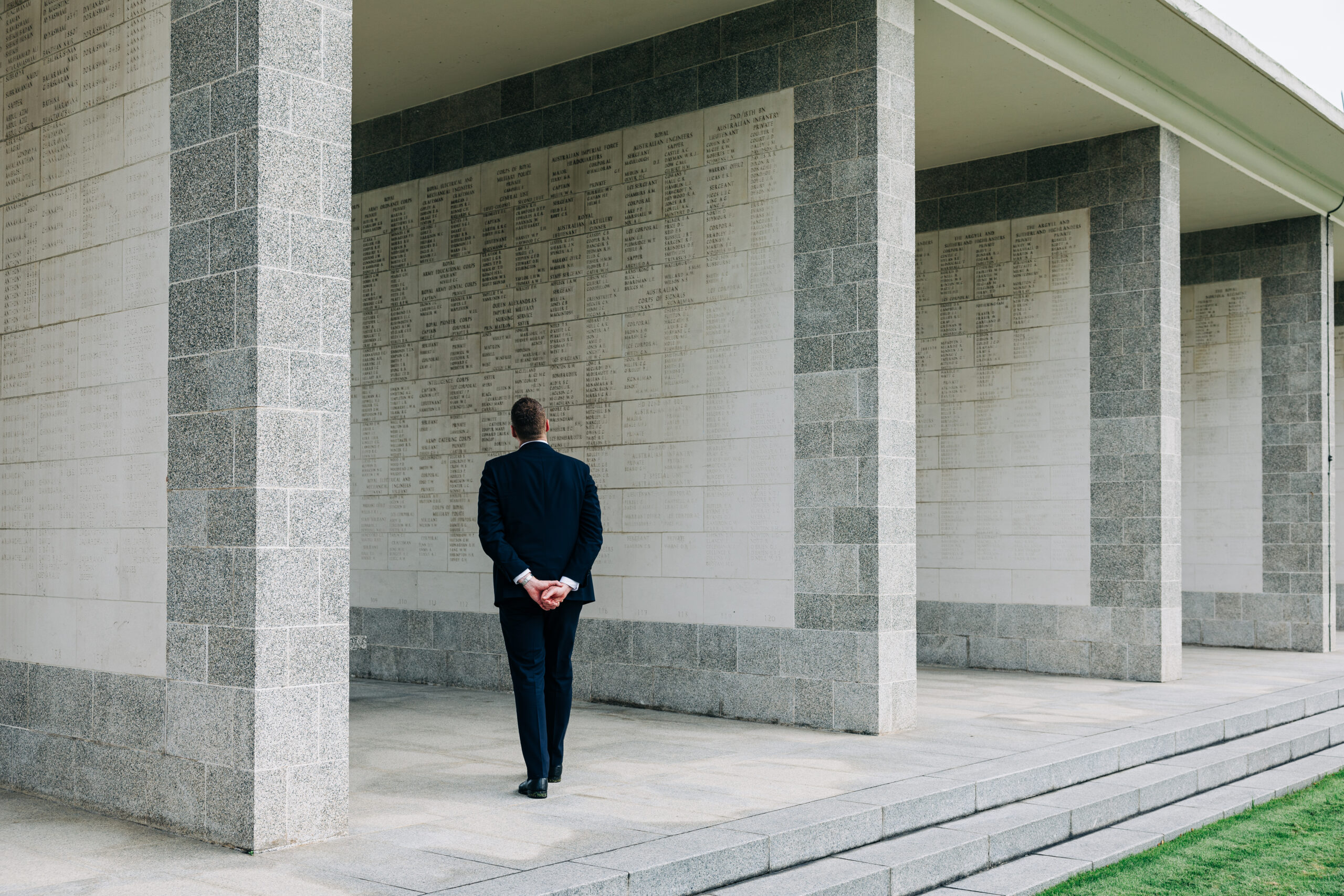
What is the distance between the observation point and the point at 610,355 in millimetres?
9555

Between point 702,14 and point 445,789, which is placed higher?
point 702,14

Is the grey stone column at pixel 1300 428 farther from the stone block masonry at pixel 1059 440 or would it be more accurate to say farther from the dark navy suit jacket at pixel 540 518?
the dark navy suit jacket at pixel 540 518

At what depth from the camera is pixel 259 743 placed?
481 cm

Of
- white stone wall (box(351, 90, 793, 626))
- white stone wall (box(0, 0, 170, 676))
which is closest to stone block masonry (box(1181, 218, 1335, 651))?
white stone wall (box(351, 90, 793, 626))

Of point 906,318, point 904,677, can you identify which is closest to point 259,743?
point 904,677

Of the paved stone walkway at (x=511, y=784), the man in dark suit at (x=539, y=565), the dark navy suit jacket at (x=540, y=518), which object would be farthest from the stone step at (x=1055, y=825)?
the dark navy suit jacket at (x=540, y=518)

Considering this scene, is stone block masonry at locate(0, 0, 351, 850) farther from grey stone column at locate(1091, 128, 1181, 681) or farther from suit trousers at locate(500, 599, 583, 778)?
grey stone column at locate(1091, 128, 1181, 681)

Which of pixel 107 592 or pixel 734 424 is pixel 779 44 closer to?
pixel 734 424

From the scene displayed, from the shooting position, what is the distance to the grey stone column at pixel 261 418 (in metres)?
4.88

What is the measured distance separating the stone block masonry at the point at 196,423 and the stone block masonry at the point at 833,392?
364 centimetres

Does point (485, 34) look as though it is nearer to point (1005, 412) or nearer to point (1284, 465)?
point (1005, 412)

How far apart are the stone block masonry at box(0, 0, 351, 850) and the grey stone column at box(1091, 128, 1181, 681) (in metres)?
7.85

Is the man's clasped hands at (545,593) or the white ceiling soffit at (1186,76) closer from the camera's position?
the man's clasped hands at (545,593)

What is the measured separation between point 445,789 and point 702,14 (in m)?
5.69
